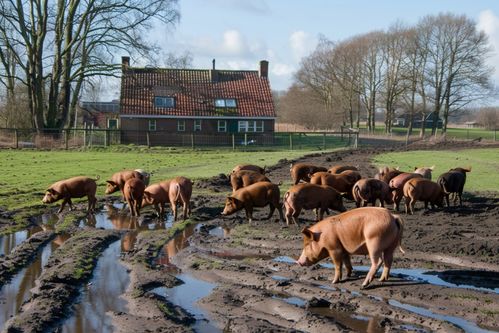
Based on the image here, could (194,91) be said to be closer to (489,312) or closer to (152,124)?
(152,124)

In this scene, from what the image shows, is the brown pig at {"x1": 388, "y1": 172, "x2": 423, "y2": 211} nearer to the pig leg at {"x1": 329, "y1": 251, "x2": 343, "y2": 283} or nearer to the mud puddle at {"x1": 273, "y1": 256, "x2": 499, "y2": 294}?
the mud puddle at {"x1": 273, "y1": 256, "x2": 499, "y2": 294}

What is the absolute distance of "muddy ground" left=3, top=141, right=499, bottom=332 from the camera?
8.07m

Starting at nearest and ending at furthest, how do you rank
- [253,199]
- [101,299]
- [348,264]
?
[101,299] → [348,264] → [253,199]

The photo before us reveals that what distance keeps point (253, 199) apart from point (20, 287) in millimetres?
7124

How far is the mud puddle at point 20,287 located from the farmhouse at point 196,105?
33952 mm

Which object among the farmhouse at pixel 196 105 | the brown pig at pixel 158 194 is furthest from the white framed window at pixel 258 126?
the brown pig at pixel 158 194

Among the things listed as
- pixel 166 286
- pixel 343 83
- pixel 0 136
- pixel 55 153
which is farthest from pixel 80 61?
pixel 166 286

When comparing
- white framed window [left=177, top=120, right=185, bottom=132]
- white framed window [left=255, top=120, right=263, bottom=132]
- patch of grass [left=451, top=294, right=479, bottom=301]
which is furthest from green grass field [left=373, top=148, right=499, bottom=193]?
white framed window [left=177, top=120, right=185, bottom=132]

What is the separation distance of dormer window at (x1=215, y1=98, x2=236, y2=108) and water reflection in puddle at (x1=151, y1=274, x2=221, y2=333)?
4072 centimetres

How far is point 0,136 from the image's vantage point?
44.2m

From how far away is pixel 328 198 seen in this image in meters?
15.1

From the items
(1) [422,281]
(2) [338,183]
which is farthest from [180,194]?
(1) [422,281]

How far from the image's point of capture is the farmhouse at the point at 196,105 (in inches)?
1901

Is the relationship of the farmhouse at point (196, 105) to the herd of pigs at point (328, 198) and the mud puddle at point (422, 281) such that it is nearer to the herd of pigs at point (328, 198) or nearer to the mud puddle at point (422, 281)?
the herd of pigs at point (328, 198)
